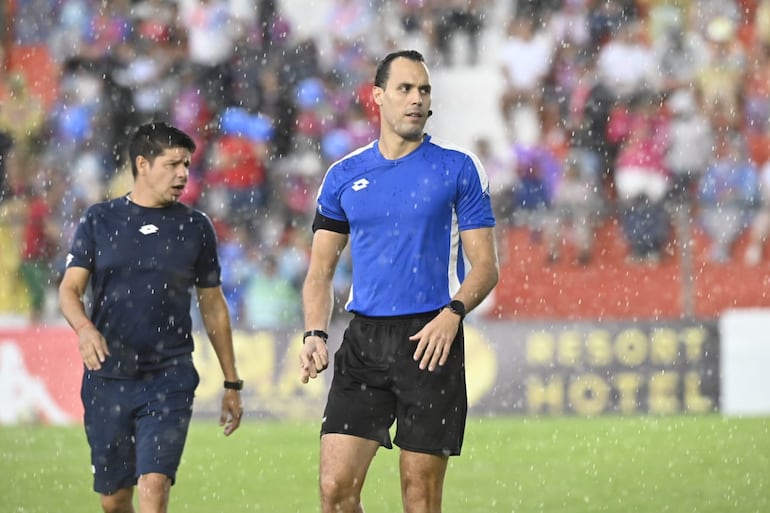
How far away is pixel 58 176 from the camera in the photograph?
53.6ft

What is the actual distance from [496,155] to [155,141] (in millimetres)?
9929

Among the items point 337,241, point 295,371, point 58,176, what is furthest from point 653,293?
point 337,241

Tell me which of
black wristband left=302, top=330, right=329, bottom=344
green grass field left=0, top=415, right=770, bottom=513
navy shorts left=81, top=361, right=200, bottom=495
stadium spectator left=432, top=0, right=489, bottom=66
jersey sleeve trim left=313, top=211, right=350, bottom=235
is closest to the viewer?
black wristband left=302, top=330, right=329, bottom=344

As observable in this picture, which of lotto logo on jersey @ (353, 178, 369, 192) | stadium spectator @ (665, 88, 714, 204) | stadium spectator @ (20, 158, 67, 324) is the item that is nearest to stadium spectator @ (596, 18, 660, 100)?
stadium spectator @ (665, 88, 714, 204)

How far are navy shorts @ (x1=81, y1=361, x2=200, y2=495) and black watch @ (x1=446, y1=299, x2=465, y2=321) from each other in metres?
1.52

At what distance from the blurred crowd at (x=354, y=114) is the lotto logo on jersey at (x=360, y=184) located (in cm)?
795

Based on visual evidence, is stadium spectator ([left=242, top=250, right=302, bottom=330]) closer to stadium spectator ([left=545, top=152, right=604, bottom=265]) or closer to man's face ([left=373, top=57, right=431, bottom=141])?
stadium spectator ([left=545, top=152, right=604, bottom=265])

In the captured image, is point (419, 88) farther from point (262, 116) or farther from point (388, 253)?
→ point (262, 116)

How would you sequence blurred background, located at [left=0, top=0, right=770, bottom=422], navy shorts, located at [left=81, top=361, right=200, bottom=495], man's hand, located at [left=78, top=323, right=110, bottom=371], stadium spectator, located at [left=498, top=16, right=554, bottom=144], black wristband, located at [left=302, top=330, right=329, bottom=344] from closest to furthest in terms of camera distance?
black wristband, located at [left=302, top=330, right=329, bottom=344] → man's hand, located at [left=78, top=323, right=110, bottom=371] → navy shorts, located at [left=81, top=361, right=200, bottom=495] → blurred background, located at [left=0, top=0, right=770, bottom=422] → stadium spectator, located at [left=498, top=16, right=554, bottom=144]

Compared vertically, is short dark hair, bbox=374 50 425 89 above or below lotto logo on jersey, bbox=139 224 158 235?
above

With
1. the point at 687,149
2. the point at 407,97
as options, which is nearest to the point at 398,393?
the point at 407,97

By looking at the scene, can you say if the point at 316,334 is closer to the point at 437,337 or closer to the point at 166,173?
the point at 437,337

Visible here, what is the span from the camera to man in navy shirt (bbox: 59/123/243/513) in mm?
6379

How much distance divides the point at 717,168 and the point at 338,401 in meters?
10.3
